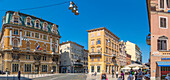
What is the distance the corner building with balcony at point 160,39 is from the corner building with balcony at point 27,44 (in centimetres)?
3620

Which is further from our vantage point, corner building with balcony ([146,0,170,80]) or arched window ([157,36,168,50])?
arched window ([157,36,168,50])

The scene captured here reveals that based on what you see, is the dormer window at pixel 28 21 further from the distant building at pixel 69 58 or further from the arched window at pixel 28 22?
the distant building at pixel 69 58

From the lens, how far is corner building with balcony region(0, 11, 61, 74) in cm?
4378

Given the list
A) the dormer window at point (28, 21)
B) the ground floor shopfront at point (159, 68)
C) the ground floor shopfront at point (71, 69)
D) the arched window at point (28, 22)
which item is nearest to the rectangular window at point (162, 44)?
the ground floor shopfront at point (159, 68)

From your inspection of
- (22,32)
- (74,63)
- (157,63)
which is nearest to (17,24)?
(22,32)

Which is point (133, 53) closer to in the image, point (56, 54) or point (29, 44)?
point (56, 54)

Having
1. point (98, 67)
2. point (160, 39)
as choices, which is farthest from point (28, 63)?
point (160, 39)

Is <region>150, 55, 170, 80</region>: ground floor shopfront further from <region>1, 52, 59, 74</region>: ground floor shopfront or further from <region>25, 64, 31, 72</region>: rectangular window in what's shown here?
<region>25, 64, 31, 72</region>: rectangular window

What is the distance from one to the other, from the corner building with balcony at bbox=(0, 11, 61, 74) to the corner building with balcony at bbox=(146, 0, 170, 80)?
36203 millimetres

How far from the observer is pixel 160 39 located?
20.4 meters

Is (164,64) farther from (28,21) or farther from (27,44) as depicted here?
(28,21)

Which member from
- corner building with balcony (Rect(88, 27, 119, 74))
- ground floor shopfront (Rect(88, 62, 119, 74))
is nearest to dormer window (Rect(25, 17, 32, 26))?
corner building with balcony (Rect(88, 27, 119, 74))

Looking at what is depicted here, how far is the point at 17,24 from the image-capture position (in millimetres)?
45906

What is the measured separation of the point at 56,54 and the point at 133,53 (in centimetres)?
5752
